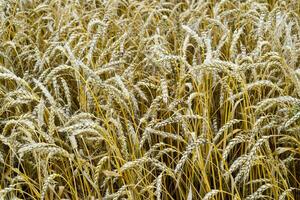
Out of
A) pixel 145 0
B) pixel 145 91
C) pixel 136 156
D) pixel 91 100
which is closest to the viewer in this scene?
pixel 136 156

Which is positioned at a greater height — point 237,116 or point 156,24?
point 156,24

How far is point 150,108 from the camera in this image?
6.40ft

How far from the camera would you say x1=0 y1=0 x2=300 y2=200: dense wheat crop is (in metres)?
1.76

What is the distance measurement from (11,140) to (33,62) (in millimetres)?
877

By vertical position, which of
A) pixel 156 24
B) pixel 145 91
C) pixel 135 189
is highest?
pixel 156 24

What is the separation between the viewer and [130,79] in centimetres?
219

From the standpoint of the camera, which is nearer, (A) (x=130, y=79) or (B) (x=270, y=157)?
(B) (x=270, y=157)

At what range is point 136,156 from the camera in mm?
1949

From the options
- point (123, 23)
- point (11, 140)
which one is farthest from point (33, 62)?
point (11, 140)

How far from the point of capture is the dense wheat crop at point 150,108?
1765 mm

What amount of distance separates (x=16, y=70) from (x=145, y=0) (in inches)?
32.5

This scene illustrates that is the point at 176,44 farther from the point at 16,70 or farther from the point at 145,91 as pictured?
the point at 16,70

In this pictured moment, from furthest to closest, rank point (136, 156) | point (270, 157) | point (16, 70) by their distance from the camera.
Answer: point (16, 70) < point (136, 156) < point (270, 157)

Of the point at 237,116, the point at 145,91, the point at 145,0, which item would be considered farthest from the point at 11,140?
the point at 145,0
